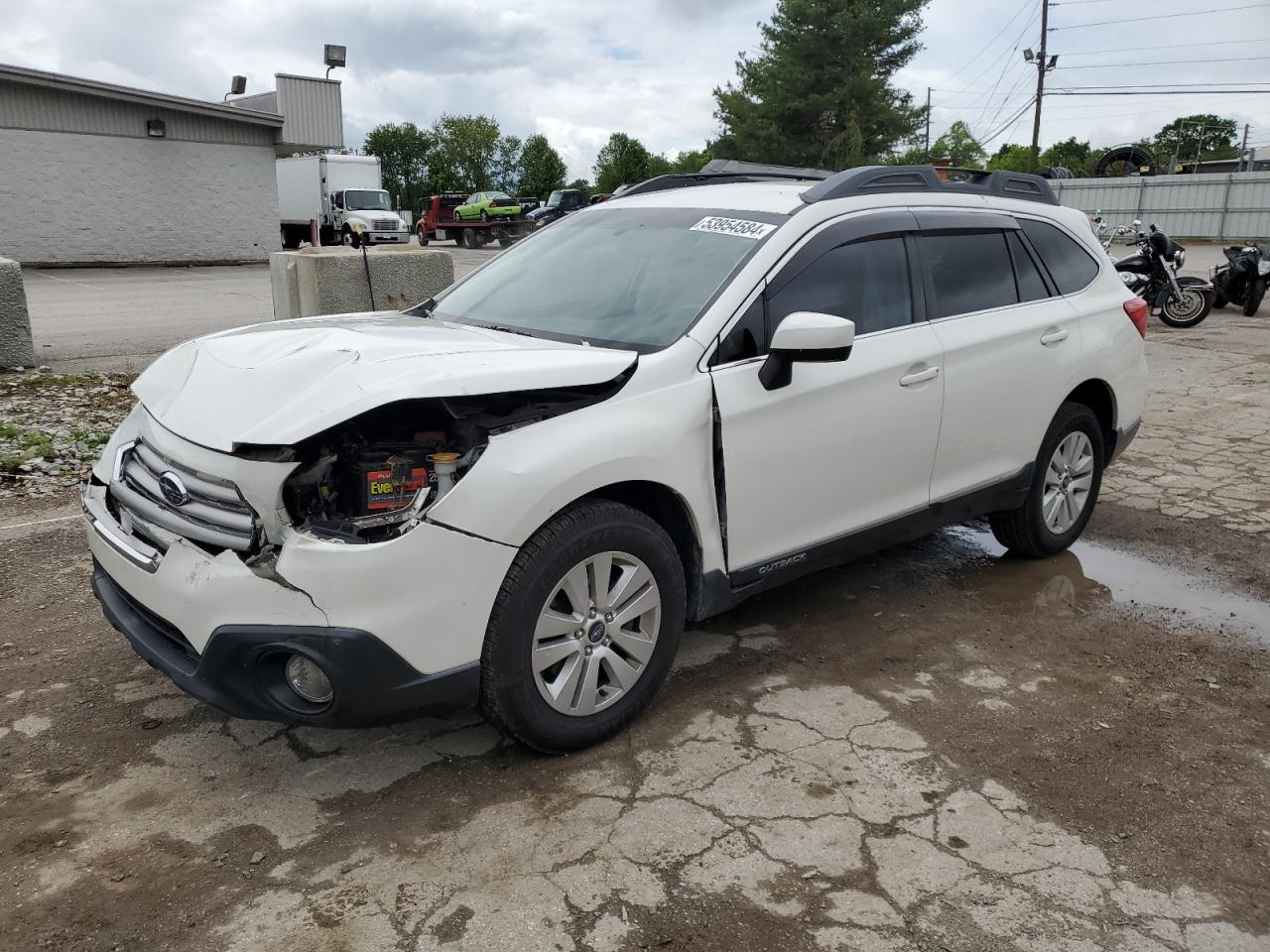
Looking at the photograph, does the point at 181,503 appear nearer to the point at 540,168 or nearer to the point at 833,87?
the point at 833,87

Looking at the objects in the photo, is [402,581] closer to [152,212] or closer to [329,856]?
[329,856]

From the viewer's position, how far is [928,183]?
14.0ft

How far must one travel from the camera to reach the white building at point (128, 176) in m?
22.6

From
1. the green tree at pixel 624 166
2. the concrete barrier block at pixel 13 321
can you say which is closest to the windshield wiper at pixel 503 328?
the concrete barrier block at pixel 13 321

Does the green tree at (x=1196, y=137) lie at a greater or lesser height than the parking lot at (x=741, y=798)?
greater

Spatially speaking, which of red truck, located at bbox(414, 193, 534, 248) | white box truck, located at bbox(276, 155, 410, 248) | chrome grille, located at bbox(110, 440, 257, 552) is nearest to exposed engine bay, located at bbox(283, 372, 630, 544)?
chrome grille, located at bbox(110, 440, 257, 552)

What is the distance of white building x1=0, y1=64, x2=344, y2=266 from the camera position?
74.2 feet

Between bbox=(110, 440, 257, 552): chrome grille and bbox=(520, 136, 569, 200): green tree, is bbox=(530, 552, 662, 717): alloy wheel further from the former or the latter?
bbox=(520, 136, 569, 200): green tree

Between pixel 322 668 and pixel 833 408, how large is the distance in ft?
6.50

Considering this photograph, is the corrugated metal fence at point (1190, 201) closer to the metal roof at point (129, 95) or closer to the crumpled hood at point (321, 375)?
the metal roof at point (129, 95)

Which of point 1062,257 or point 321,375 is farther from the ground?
point 1062,257

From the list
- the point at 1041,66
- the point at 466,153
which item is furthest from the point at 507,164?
Answer: the point at 1041,66

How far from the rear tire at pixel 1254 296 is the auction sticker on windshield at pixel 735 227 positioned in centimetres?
1379

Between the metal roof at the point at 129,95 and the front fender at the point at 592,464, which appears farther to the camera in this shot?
the metal roof at the point at 129,95
